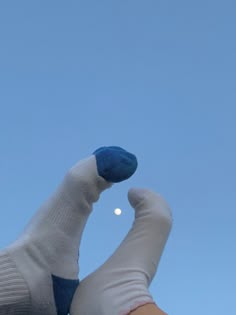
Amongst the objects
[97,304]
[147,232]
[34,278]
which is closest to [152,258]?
[147,232]

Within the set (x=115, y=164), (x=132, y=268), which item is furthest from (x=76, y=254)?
(x=115, y=164)

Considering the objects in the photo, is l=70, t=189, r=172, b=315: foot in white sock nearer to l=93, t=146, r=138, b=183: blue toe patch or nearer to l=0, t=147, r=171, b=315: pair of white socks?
l=0, t=147, r=171, b=315: pair of white socks

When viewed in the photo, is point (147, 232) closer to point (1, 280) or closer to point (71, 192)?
point (71, 192)

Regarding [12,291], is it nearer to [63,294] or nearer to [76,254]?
[63,294]

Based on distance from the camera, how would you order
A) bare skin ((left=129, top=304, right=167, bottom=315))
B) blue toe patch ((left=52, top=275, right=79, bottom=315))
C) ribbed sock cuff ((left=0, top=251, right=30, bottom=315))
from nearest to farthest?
bare skin ((left=129, top=304, right=167, bottom=315))
ribbed sock cuff ((left=0, top=251, right=30, bottom=315))
blue toe patch ((left=52, top=275, right=79, bottom=315))

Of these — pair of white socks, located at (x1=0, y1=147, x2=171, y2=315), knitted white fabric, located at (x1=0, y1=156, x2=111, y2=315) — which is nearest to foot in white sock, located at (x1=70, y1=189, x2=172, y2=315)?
pair of white socks, located at (x1=0, y1=147, x2=171, y2=315)

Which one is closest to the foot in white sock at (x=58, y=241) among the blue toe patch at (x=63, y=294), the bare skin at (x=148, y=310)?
the blue toe patch at (x=63, y=294)

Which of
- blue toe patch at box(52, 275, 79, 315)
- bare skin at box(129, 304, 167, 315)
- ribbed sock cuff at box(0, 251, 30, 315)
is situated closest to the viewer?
bare skin at box(129, 304, 167, 315)

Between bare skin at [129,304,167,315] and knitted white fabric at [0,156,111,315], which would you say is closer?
bare skin at [129,304,167,315]
